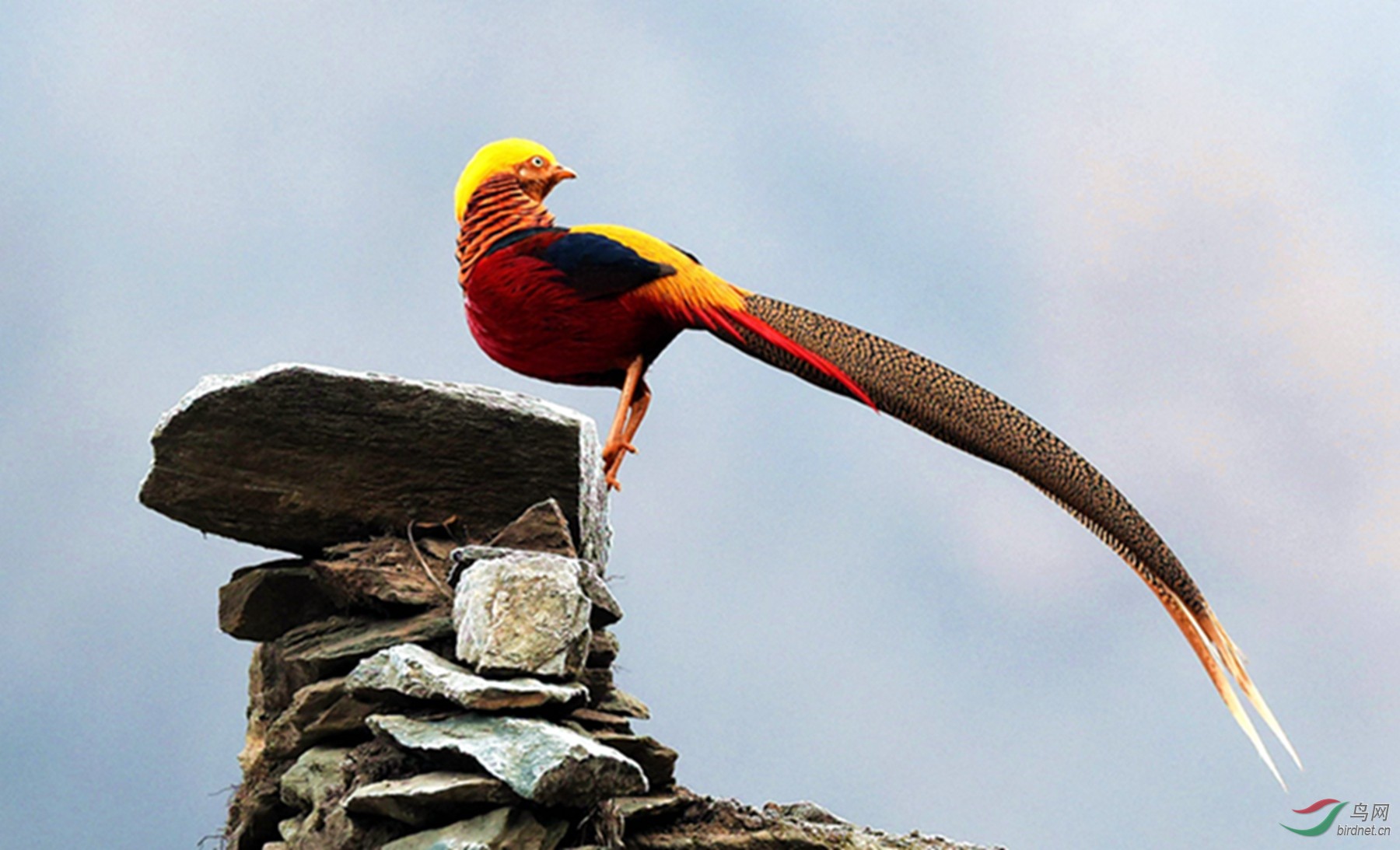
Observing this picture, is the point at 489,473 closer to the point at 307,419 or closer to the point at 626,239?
the point at 307,419

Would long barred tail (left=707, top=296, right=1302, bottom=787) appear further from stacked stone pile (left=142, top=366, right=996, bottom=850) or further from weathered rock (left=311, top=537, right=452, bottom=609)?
weathered rock (left=311, top=537, right=452, bottom=609)

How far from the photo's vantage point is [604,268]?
4.63m

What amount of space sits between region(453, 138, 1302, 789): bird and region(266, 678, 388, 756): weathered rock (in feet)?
4.15

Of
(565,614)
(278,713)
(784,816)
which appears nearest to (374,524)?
(278,713)

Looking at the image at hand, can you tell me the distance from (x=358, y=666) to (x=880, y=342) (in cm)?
198

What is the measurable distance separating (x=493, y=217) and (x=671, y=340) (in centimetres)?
81

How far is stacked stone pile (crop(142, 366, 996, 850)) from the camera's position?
362 centimetres

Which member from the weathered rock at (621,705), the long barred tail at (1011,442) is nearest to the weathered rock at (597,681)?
Answer: the weathered rock at (621,705)

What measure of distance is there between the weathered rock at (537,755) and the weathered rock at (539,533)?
27.8 inches

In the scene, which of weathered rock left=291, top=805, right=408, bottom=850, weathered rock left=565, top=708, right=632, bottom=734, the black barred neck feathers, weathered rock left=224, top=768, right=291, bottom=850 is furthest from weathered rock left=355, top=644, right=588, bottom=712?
the black barred neck feathers

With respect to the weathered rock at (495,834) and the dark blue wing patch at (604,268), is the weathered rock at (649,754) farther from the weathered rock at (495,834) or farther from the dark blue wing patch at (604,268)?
the dark blue wing patch at (604,268)

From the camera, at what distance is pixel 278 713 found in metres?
4.70

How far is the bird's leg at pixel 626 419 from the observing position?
4805 millimetres

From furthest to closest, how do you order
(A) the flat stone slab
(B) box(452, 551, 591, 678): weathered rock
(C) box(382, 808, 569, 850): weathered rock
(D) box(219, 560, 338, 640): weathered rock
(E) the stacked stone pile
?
(D) box(219, 560, 338, 640): weathered rock < (A) the flat stone slab < (B) box(452, 551, 591, 678): weathered rock < (E) the stacked stone pile < (C) box(382, 808, 569, 850): weathered rock
